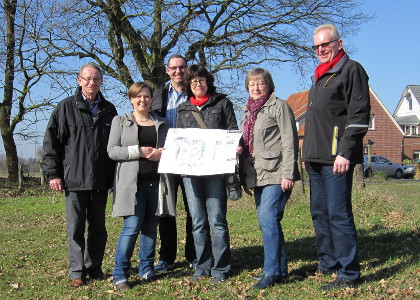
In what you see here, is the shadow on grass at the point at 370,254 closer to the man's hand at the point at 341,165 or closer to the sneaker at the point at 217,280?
the sneaker at the point at 217,280

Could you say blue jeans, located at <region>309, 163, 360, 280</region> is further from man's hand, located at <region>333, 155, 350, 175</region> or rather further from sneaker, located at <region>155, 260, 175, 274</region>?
sneaker, located at <region>155, 260, 175, 274</region>

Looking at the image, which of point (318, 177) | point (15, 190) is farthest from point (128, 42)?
point (318, 177)

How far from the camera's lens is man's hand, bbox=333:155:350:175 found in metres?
4.22

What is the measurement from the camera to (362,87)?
4.25 meters

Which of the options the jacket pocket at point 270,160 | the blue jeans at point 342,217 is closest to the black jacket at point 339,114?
the blue jeans at point 342,217

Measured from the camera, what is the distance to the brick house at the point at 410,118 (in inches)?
1700

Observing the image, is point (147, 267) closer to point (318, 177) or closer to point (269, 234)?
point (269, 234)

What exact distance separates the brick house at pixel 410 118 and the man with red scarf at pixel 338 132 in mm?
40621

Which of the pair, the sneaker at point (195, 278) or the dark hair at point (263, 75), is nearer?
the dark hair at point (263, 75)

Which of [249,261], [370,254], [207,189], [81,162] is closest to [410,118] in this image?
[370,254]

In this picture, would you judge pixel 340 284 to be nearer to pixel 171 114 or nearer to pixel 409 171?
pixel 171 114

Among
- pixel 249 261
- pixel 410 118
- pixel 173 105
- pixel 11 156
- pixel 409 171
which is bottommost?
pixel 409 171

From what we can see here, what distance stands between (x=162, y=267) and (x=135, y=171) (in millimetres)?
1371

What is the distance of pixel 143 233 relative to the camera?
5.20m
